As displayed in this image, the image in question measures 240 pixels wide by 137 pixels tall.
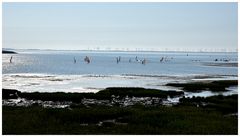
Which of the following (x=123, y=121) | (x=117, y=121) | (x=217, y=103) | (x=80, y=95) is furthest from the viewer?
(x=80, y=95)

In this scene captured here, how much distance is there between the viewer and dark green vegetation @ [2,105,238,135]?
2089 centimetres

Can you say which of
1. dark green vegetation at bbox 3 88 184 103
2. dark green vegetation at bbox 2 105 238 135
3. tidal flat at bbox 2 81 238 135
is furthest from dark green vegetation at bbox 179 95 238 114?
dark green vegetation at bbox 3 88 184 103

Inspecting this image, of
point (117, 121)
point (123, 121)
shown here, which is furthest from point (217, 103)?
point (117, 121)

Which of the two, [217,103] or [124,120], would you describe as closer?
[124,120]

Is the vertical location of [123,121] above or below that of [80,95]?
below

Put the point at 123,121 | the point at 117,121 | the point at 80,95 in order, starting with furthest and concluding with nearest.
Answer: the point at 80,95, the point at 117,121, the point at 123,121

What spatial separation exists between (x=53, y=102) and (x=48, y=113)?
353 inches

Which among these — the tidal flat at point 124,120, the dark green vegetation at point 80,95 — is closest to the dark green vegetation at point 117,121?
the tidal flat at point 124,120

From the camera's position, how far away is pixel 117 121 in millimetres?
24516

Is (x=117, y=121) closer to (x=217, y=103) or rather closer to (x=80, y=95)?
(x=217, y=103)

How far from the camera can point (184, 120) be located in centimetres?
2370

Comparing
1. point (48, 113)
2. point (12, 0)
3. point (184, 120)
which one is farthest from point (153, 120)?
point (12, 0)

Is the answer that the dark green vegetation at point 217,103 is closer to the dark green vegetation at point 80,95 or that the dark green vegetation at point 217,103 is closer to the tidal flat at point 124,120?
the tidal flat at point 124,120

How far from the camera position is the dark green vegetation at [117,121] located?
68.5ft
